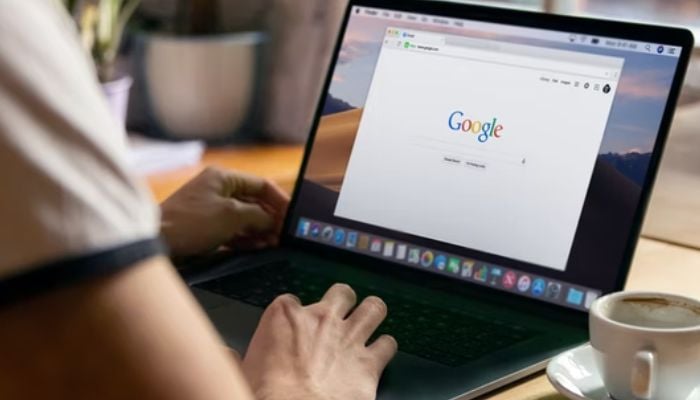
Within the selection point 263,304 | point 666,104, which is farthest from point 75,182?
point 666,104

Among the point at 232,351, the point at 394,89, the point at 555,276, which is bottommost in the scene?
the point at 232,351

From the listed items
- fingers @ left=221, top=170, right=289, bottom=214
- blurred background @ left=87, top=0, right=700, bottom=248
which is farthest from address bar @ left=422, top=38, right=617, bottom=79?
blurred background @ left=87, top=0, right=700, bottom=248

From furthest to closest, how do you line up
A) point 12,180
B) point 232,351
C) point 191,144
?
point 191,144, point 232,351, point 12,180

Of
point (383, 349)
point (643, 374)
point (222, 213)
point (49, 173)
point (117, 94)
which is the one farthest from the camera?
point (117, 94)

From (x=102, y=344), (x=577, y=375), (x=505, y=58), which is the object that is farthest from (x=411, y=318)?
(x=102, y=344)

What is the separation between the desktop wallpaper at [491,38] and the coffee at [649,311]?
0.63 feet

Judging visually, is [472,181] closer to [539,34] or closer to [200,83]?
[539,34]

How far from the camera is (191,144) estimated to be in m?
1.88

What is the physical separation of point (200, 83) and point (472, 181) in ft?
2.81

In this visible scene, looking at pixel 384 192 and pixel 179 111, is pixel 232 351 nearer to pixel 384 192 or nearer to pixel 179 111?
pixel 384 192

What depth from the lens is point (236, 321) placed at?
3.52 ft

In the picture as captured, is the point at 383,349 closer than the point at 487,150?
Yes

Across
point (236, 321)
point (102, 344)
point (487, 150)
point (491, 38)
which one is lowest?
point (236, 321)

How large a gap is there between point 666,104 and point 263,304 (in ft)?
1.47
